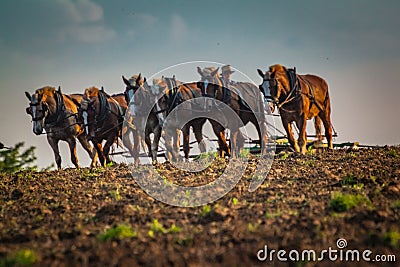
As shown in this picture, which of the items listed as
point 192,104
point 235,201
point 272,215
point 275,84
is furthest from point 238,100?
point 272,215

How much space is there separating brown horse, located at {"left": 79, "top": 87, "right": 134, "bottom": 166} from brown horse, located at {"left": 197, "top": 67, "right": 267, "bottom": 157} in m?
2.83

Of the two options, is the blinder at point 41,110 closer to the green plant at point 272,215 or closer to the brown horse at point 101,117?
the brown horse at point 101,117

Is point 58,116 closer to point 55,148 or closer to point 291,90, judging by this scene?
point 55,148

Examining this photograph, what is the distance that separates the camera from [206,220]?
6961mm

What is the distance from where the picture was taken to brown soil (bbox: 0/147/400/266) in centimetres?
532

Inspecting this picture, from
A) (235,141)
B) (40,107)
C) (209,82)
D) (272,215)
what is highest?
(209,82)

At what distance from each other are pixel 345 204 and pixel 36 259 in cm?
365

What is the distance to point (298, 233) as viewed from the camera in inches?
232

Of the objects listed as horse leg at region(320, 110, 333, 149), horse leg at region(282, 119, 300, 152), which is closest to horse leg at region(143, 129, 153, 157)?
horse leg at region(282, 119, 300, 152)

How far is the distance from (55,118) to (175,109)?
3478 millimetres

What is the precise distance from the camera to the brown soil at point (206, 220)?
17.5 ft

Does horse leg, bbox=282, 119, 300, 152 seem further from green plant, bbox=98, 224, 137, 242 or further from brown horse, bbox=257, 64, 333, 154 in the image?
green plant, bbox=98, 224, 137, 242

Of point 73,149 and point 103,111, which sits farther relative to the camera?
point 73,149

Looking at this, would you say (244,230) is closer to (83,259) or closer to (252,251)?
(252,251)
